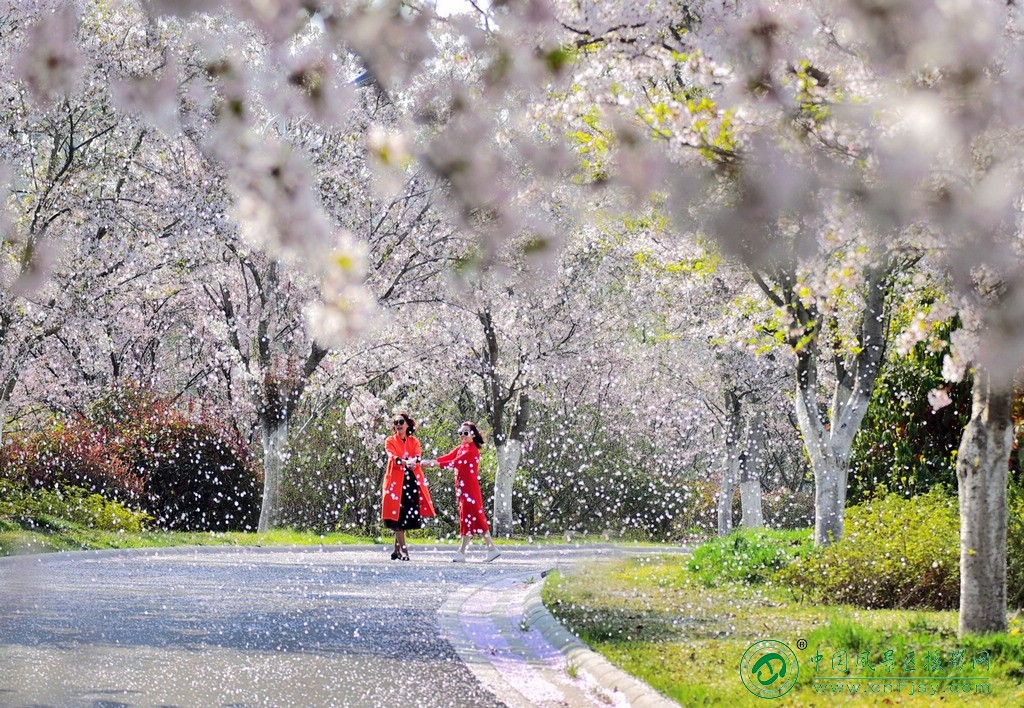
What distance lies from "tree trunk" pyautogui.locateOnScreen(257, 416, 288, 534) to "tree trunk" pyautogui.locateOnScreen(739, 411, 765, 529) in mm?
12887

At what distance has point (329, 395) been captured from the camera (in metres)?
30.5

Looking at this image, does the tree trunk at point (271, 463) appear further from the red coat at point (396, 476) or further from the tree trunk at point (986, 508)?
the tree trunk at point (986, 508)

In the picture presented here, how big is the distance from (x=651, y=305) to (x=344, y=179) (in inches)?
501

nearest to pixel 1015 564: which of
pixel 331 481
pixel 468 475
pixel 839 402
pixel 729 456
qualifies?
pixel 839 402

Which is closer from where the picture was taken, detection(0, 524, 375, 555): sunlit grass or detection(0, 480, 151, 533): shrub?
detection(0, 524, 375, 555): sunlit grass

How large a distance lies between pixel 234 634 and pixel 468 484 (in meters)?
9.04

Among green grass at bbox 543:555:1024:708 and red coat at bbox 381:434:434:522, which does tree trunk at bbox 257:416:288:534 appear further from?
green grass at bbox 543:555:1024:708

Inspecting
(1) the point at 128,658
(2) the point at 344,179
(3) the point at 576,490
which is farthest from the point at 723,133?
(3) the point at 576,490

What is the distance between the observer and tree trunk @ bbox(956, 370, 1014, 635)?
9.39 meters

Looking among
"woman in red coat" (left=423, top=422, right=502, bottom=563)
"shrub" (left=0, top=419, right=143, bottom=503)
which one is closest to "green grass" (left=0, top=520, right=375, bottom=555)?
"shrub" (left=0, top=419, right=143, bottom=503)

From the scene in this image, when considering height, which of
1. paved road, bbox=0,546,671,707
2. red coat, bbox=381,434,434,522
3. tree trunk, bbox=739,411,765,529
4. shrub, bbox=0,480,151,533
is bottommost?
paved road, bbox=0,546,671,707

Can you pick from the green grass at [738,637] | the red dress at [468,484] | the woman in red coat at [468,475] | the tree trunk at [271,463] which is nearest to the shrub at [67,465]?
the tree trunk at [271,463]

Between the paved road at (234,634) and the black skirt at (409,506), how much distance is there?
74cm

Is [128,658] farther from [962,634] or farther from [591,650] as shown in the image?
[962,634]
